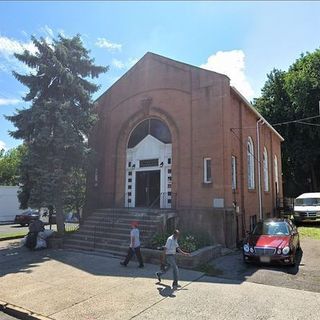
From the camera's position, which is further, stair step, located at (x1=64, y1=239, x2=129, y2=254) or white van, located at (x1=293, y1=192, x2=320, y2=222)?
white van, located at (x1=293, y1=192, x2=320, y2=222)

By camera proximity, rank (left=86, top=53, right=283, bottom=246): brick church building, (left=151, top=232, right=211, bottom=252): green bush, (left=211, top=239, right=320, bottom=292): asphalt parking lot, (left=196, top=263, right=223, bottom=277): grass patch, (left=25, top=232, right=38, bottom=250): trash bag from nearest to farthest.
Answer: (left=211, top=239, right=320, bottom=292): asphalt parking lot
(left=196, top=263, right=223, bottom=277): grass patch
(left=151, top=232, right=211, bottom=252): green bush
(left=25, top=232, right=38, bottom=250): trash bag
(left=86, top=53, right=283, bottom=246): brick church building

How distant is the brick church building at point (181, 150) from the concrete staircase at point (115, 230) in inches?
35.7

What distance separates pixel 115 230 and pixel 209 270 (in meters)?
5.82

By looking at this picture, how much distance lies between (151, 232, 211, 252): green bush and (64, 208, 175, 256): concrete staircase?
389 millimetres

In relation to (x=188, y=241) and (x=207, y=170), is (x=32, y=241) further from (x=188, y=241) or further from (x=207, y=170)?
(x=207, y=170)

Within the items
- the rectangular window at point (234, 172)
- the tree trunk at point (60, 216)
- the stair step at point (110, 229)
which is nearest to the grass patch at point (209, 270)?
the stair step at point (110, 229)

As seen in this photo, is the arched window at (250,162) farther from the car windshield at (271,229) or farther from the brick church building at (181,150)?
the car windshield at (271,229)

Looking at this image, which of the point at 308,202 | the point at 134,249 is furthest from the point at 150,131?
the point at 308,202

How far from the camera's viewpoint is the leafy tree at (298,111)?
3506cm

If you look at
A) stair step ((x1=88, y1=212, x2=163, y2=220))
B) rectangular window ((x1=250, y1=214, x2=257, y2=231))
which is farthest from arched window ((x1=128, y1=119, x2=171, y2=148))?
rectangular window ((x1=250, y1=214, x2=257, y2=231))

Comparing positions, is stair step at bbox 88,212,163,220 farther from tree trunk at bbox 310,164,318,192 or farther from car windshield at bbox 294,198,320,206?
tree trunk at bbox 310,164,318,192

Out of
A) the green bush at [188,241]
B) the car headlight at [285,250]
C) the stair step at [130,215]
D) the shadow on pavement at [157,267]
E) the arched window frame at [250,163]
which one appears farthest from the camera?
the arched window frame at [250,163]

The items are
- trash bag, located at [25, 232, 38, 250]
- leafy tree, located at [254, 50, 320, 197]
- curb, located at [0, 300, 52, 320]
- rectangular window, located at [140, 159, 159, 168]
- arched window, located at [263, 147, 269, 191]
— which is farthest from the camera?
leafy tree, located at [254, 50, 320, 197]

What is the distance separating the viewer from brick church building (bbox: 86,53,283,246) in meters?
16.4
